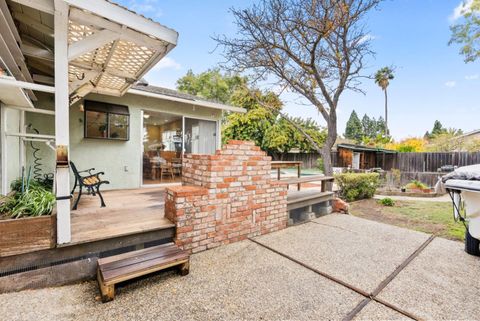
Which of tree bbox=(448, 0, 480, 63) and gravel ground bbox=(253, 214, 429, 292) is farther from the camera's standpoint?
tree bbox=(448, 0, 480, 63)

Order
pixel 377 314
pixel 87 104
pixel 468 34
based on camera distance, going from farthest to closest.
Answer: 1. pixel 468 34
2. pixel 87 104
3. pixel 377 314

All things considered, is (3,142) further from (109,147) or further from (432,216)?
(432,216)

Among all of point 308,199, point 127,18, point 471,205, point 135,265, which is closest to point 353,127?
point 308,199

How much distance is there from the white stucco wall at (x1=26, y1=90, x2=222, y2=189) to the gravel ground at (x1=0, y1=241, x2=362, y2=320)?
3.74 metres

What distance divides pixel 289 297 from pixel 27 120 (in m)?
5.75

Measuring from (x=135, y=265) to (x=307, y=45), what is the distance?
679 centimetres

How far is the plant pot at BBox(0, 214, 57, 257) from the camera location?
1.91 metres

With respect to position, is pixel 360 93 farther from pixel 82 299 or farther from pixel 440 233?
pixel 82 299

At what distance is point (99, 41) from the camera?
2428 millimetres

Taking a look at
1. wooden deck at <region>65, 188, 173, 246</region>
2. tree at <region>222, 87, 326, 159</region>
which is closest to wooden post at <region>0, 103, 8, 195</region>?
wooden deck at <region>65, 188, 173, 246</region>

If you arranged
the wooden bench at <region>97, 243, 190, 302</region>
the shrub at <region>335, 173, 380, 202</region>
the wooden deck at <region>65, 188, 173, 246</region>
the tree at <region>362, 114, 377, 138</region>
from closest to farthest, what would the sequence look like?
the wooden bench at <region>97, 243, 190, 302</region>
the wooden deck at <region>65, 188, 173, 246</region>
the shrub at <region>335, 173, 380, 202</region>
the tree at <region>362, 114, 377, 138</region>

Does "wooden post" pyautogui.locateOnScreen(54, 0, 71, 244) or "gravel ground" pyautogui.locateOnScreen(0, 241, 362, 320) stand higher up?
"wooden post" pyautogui.locateOnScreen(54, 0, 71, 244)

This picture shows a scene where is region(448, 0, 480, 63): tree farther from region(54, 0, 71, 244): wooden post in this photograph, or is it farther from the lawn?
region(54, 0, 71, 244): wooden post

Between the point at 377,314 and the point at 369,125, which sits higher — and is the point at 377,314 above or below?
below
